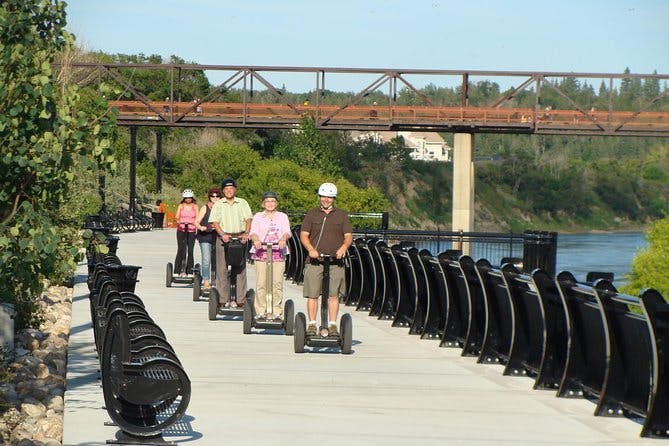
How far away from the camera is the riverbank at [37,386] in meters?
11.0

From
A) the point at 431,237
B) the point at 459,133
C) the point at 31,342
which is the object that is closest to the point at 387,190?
the point at 459,133

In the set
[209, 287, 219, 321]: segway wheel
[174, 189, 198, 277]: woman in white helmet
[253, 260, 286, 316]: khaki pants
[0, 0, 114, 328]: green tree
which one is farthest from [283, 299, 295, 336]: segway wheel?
[174, 189, 198, 277]: woman in white helmet

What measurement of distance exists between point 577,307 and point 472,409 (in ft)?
4.57

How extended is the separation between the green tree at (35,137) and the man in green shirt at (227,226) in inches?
365

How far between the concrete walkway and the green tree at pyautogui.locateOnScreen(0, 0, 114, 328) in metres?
1.43

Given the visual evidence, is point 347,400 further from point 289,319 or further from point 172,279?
point 172,279

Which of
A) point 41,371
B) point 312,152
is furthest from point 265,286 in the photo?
point 312,152

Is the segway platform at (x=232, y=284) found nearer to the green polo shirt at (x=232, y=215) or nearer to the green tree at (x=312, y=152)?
the green polo shirt at (x=232, y=215)

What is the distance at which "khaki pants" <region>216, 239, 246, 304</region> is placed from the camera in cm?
2011

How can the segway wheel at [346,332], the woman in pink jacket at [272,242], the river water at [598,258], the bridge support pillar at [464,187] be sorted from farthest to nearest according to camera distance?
the river water at [598,258] < the bridge support pillar at [464,187] < the woman in pink jacket at [272,242] < the segway wheel at [346,332]

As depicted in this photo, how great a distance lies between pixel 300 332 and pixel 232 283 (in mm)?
4087

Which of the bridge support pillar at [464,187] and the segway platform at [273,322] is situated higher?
the bridge support pillar at [464,187]

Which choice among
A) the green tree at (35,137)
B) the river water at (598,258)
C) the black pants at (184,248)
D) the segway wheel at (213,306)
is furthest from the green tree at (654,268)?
the green tree at (35,137)

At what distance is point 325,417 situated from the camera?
1178cm
